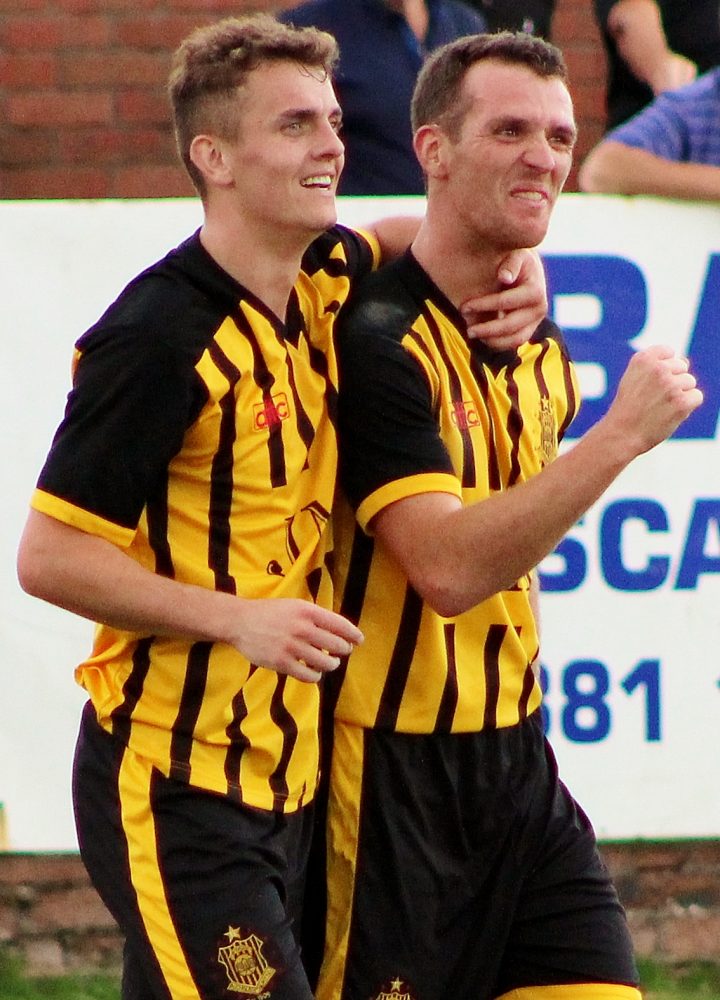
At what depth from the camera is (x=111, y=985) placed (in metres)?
4.32

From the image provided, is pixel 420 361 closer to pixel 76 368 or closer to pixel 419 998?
pixel 76 368

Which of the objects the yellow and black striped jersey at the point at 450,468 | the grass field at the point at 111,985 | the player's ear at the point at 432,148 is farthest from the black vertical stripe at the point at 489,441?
the grass field at the point at 111,985

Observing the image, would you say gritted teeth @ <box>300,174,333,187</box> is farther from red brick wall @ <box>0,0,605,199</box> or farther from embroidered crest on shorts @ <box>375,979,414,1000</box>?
red brick wall @ <box>0,0,605,199</box>

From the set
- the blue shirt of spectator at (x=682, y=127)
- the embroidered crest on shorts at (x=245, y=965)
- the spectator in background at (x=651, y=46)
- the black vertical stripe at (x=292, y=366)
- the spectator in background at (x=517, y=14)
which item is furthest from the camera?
the spectator in background at (x=517, y=14)

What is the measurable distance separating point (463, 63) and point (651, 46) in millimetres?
2035

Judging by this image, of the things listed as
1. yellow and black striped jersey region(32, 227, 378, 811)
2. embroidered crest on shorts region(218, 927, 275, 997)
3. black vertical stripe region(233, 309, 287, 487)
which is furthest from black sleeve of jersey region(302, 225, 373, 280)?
embroidered crest on shorts region(218, 927, 275, 997)

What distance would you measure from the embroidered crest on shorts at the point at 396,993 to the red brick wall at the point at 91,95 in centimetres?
310

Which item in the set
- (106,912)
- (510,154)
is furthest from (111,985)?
(510,154)

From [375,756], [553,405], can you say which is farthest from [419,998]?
[553,405]

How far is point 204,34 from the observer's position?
2.75 m

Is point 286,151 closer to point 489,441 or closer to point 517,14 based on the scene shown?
point 489,441

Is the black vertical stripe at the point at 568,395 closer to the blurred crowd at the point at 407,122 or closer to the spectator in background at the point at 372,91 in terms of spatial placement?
the blurred crowd at the point at 407,122

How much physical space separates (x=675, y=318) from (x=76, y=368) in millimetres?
2011

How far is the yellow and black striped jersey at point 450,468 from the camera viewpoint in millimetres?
2744
